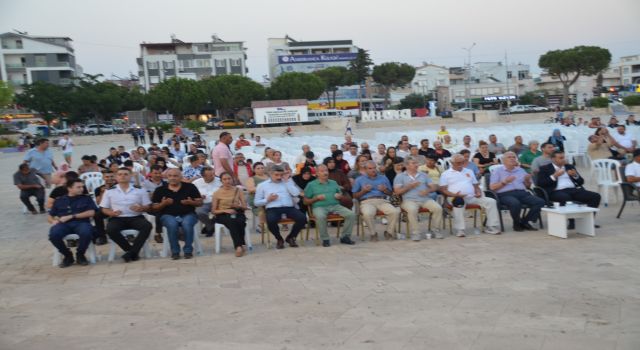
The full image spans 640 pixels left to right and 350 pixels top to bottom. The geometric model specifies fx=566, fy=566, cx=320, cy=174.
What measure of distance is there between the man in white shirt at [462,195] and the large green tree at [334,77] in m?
80.5

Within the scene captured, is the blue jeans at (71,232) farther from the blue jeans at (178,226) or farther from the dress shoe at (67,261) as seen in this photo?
the blue jeans at (178,226)

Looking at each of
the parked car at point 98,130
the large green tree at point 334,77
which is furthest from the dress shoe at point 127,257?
the large green tree at point 334,77

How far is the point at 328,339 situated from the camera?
14.5 ft

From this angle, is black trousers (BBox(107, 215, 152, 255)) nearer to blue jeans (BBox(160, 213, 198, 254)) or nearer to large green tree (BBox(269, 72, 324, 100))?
blue jeans (BBox(160, 213, 198, 254))

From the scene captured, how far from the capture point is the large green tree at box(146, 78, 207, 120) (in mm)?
66812

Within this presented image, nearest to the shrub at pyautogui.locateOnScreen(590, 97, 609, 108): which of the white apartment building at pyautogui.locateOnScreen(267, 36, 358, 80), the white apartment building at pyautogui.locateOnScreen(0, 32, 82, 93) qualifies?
the white apartment building at pyautogui.locateOnScreen(267, 36, 358, 80)

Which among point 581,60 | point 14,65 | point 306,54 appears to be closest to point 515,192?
point 581,60

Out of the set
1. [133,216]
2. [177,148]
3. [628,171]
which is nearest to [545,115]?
[177,148]

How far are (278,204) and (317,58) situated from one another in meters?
101

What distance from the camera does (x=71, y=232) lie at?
7.33 meters

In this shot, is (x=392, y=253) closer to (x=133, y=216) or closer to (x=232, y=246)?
(x=232, y=246)

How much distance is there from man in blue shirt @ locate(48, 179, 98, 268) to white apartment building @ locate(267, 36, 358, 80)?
313ft

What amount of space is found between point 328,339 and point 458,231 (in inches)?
173

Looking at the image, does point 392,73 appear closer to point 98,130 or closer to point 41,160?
point 98,130
